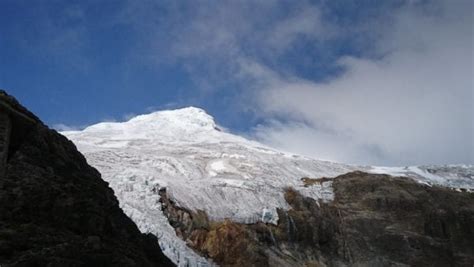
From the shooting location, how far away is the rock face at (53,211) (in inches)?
509

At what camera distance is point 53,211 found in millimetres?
15219

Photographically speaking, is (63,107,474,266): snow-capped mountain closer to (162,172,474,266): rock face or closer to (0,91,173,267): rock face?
(162,172,474,266): rock face

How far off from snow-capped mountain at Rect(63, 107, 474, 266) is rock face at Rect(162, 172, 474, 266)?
5.25 feet

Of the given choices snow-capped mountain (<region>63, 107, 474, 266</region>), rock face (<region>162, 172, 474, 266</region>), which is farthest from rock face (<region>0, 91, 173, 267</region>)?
rock face (<region>162, 172, 474, 266</region>)

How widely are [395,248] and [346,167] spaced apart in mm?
25913

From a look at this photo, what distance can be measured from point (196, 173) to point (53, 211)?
39928 millimetres

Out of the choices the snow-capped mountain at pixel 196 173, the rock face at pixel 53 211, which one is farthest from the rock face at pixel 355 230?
the rock face at pixel 53 211

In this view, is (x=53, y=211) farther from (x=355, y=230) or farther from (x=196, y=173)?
(x=355, y=230)

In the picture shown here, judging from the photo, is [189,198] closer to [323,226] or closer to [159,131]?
[323,226]

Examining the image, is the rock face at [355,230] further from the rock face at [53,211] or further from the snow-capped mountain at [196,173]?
the rock face at [53,211]

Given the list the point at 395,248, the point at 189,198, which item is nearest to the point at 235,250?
the point at 189,198

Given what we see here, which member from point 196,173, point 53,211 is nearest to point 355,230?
point 196,173

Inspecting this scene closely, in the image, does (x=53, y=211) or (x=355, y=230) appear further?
(x=355, y=230)

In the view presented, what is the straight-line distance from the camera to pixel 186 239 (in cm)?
3956
